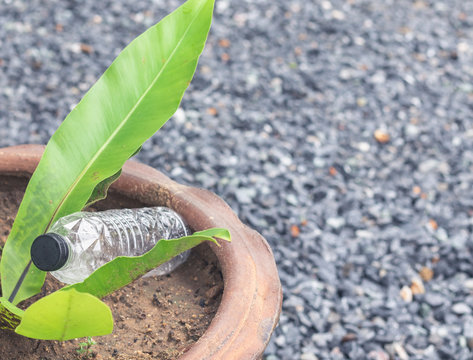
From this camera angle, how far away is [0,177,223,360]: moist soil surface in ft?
3.46

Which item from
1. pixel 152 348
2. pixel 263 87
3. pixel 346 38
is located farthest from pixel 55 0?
pixel 152 348

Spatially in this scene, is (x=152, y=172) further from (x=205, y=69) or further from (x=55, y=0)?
(x=55, y=0)

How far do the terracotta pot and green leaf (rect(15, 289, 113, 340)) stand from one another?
0.44 feet

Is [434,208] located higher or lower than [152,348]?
lower

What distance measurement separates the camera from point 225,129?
2.59 m

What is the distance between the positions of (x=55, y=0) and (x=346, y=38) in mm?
1455

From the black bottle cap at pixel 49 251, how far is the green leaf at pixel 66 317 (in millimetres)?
99

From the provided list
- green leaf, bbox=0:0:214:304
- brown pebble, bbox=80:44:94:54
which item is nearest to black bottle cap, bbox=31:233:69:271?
green leaf, bbox=0:0:214:304

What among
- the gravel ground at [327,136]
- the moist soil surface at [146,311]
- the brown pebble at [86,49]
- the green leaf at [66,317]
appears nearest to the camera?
the green leaf at [66,317]

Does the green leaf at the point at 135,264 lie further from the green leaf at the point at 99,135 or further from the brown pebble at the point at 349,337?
the brown pebble at the point at 349,337

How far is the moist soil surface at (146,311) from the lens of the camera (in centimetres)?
106

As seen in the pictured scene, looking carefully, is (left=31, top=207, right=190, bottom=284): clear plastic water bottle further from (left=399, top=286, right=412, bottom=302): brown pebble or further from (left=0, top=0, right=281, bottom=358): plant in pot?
(left=399, top=286, right=412, bottom=302): brown pebble

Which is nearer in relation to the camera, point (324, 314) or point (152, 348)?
point (152, 348)

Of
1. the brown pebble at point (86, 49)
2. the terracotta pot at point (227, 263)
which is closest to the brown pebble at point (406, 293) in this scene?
the terracotta pot at point (227, 263)
